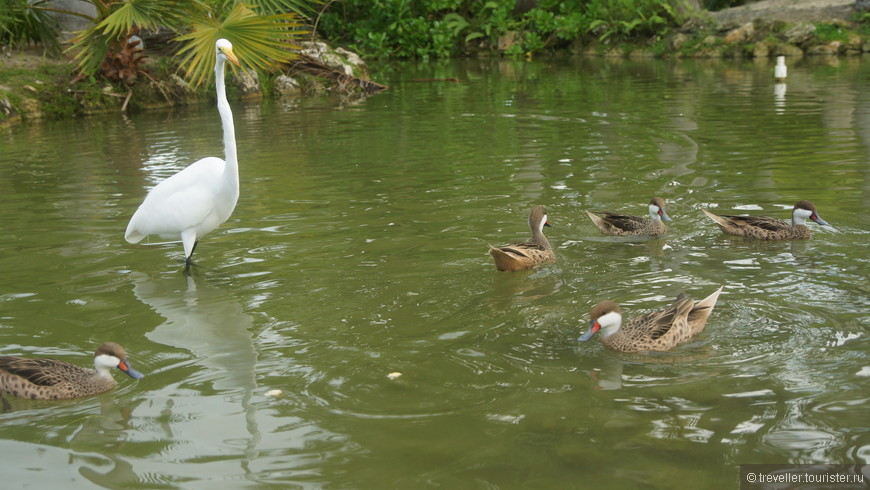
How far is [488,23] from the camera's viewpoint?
35.3 metres

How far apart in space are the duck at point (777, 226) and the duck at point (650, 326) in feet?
8.26

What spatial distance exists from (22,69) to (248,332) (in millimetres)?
17051

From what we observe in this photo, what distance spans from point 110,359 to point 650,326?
3.54m

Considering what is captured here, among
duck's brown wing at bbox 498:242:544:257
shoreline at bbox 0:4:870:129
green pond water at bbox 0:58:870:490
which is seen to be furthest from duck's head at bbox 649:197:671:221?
shoreline at bbox 0:4:870:129

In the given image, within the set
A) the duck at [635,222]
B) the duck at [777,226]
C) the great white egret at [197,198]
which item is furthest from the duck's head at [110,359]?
the duck at [777,226]

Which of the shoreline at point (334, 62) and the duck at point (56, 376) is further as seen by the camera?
the shoreline at point (334, 62)

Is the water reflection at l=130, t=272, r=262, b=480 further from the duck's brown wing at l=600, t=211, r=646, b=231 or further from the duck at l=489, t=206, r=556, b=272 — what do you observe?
the duck's brown wing at l=600, t=211, r=646, b=231

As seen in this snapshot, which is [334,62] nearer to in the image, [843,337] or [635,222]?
[635,222]

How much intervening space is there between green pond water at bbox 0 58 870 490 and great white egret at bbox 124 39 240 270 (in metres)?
0.44

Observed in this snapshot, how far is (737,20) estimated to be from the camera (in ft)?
102

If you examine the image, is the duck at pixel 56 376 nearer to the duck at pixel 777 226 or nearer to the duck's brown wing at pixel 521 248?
the duck's brown wing at pixel 521 248

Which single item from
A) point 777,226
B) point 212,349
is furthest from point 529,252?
point 212,349

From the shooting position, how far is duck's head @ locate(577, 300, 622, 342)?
6.08m

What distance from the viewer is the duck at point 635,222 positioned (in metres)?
8.76
